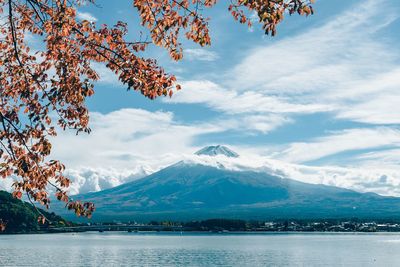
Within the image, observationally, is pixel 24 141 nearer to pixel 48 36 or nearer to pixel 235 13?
pixel 48 36

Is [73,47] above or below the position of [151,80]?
above

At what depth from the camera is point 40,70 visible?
12.5 meters

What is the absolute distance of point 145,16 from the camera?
34.8 ft

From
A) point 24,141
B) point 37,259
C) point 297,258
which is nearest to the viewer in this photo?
point 24,141

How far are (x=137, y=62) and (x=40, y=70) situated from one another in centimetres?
270

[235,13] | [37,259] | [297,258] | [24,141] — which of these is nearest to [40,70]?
[24,141]

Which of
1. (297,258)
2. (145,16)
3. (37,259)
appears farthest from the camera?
(297,258)

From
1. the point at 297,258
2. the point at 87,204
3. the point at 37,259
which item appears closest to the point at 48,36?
the point at 87,204

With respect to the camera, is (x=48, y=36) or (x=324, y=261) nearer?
(x=48, y=36)

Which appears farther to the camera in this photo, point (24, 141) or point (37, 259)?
point (37, 259)

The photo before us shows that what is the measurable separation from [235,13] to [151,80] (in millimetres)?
2126

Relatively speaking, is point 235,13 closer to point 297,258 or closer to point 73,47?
point 73,47

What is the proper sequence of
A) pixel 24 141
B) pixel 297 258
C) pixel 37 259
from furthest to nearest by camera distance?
pixel 297 258 < pixel 37 259 < pixel 24 141

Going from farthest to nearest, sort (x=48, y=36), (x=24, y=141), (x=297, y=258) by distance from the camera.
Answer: (x=297, y=258) → (x=24, y=141) → (x=48, y=36)
